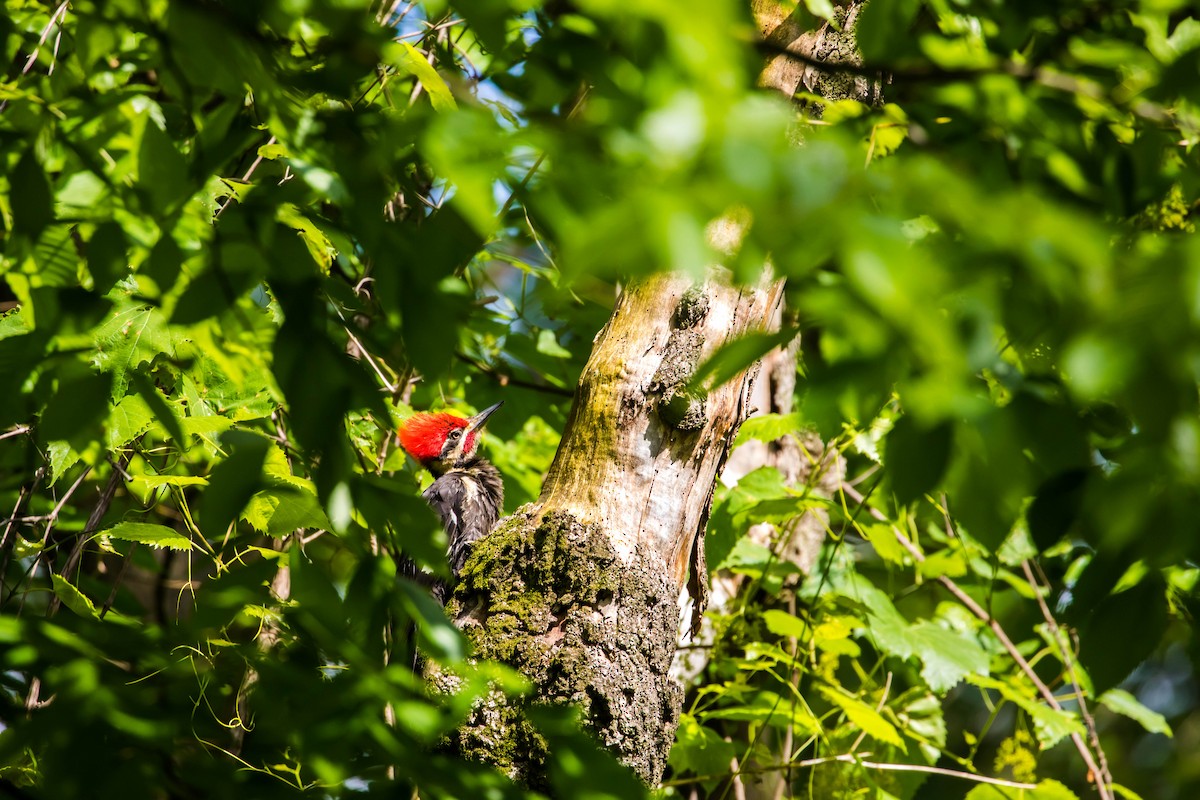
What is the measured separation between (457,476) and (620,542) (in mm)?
2497

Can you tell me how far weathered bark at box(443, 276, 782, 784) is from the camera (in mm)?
1805

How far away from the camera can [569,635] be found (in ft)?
6.05

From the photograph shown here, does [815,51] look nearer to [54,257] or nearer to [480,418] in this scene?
[54,257]

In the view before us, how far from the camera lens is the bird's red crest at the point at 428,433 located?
184 inches

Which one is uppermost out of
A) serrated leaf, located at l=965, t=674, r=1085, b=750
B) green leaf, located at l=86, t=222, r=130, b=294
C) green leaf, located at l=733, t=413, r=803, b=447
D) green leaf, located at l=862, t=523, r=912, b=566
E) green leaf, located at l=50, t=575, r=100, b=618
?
green leaf, located at l=86, t=222, r=130, b=294

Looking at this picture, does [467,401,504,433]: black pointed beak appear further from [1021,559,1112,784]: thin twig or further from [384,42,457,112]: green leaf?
[1021,559,1112,784]: thin twig

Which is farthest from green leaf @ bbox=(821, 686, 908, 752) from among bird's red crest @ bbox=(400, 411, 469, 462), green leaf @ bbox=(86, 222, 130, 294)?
bird's red crest @ bbox=(400, 411, 469, 462)

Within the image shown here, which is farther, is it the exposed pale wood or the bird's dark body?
the bird's dark body

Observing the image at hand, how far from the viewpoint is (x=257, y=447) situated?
104 centimetres

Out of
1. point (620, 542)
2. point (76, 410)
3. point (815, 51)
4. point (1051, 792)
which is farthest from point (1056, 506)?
point (1051, 792)

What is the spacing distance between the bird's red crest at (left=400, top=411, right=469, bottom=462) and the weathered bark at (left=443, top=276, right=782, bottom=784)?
268 centimetres

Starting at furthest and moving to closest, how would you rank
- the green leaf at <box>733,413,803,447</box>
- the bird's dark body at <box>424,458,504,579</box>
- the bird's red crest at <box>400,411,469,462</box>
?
the bird's red crest at <box>400,411,469,462</box>
the bird's dark body at <box>424,458,504,579</box>
the green leaf at <box>733,413,803,447</box>


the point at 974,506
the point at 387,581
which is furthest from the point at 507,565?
the point at 974,506

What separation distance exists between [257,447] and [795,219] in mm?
669
